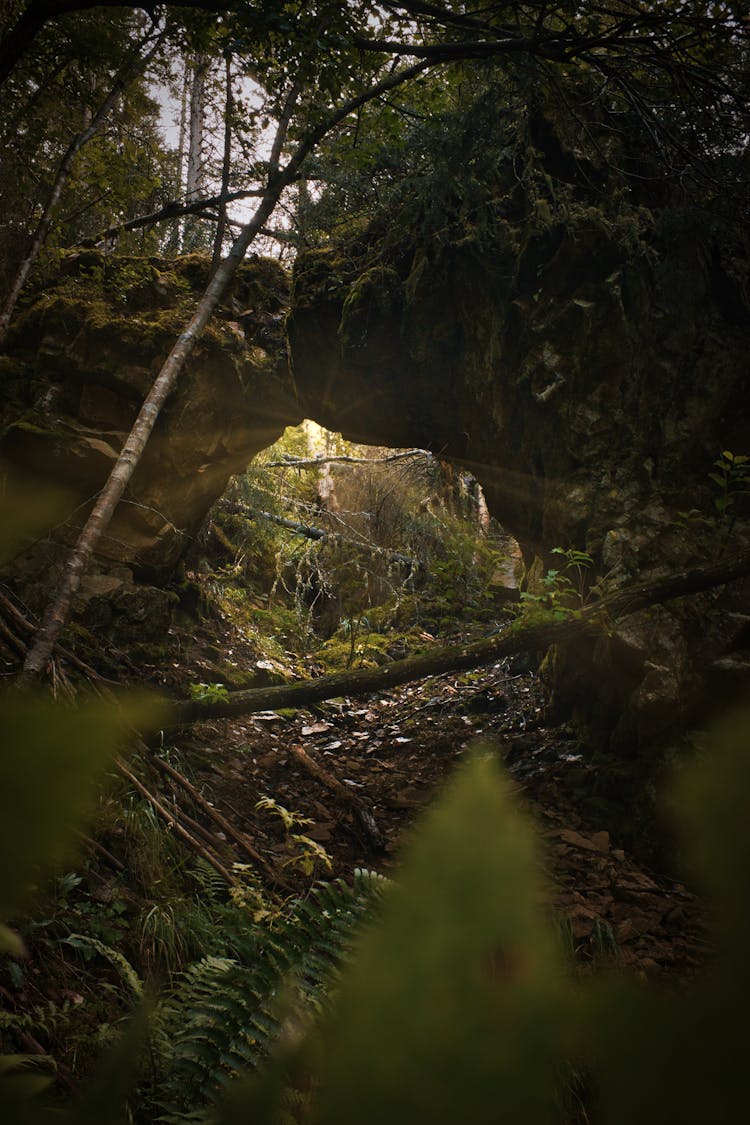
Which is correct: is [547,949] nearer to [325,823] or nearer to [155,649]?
[325,823]

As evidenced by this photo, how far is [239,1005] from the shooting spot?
1540 mm

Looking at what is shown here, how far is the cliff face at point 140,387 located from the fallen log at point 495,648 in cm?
194

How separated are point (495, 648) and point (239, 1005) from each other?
3589mm

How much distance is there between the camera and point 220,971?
1.94 meters

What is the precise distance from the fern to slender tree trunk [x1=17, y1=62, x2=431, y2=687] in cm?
179

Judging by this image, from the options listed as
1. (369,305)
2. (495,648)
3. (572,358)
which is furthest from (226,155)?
(495,648)

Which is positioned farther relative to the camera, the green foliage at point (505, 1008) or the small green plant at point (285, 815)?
the small green plant at point (285, 815)

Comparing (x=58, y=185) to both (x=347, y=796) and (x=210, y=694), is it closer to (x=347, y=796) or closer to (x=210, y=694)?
(x=210, y=694)

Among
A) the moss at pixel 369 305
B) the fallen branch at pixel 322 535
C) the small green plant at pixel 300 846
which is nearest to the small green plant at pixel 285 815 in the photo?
the small green plant at pixel 300 846

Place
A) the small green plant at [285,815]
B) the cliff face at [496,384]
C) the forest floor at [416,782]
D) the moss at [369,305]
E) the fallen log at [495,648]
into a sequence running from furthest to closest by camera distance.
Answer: the moss at [369,305], the cliff face at [496,384], the fallen log at [495,648], the small green plant at [285,815], the forest floor at [416,782]

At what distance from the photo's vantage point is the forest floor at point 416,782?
299 centimetres

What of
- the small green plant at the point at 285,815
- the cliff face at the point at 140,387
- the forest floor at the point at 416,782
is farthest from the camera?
the cliff face at the point at 140,387

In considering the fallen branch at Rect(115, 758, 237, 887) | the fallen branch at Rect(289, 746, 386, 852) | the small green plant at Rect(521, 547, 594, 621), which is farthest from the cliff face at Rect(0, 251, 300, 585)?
the small green plant at Rect(521, 547, 594, 621)

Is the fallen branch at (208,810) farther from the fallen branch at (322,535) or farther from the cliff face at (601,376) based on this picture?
the fallen branch at (322,535)
